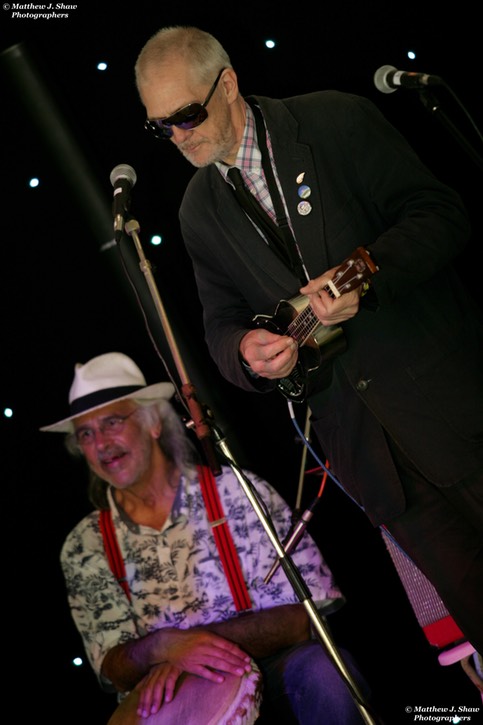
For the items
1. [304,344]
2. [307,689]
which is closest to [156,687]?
[307,689]

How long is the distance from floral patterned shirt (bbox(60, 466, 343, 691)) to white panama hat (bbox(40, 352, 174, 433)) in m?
0.51

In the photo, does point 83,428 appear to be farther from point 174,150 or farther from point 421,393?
point 421,393

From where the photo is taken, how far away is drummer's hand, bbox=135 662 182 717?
2707mm

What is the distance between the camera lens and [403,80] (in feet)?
7.93

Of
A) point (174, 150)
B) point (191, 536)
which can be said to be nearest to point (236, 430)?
point (191, 536)

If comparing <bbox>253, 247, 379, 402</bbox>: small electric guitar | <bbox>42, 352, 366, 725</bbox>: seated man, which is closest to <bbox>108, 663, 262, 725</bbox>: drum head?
<bbox>42, 352, 366, 725</bbox>: seated man

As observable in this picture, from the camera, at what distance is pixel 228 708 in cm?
256

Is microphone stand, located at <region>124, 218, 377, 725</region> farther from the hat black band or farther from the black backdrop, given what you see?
the hat black band

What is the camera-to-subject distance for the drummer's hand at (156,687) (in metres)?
2.71

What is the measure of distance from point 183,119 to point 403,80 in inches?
27.5

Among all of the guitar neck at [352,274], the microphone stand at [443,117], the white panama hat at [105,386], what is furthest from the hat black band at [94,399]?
the microphone stand at [443,117]

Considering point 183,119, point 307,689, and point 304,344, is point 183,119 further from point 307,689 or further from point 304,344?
point 307,689

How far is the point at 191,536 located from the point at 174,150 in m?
1.68

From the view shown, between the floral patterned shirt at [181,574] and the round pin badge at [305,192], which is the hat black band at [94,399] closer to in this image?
the floral patterned shirt at [181,574]
